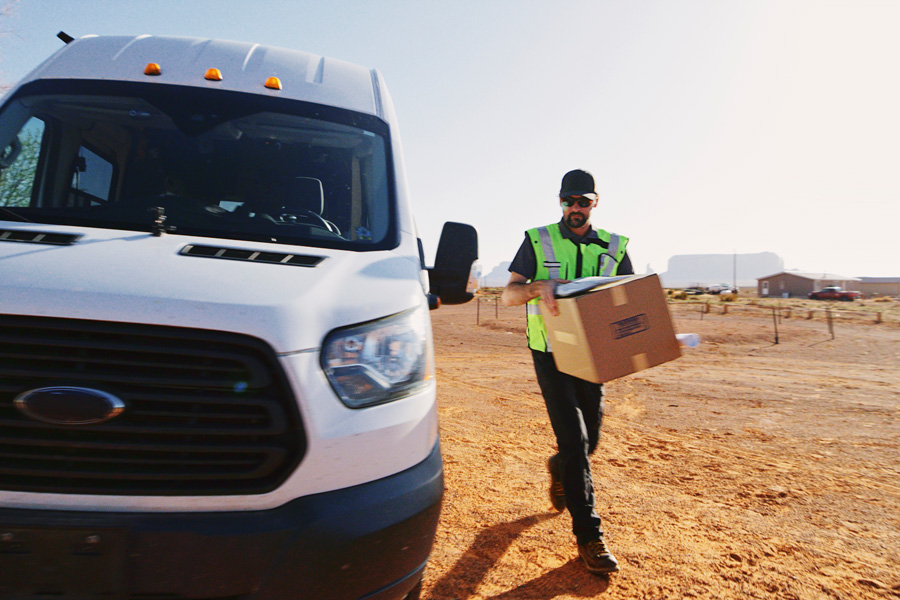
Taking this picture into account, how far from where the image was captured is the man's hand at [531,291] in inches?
116

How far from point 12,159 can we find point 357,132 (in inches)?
59.9

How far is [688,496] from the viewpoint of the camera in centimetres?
420

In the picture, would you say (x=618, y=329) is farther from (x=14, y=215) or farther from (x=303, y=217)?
(x=14, y=215)

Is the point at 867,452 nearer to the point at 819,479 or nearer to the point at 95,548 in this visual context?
the point at 819,479

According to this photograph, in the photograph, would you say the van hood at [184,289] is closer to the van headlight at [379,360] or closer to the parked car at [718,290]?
the van headlight at [379,360]

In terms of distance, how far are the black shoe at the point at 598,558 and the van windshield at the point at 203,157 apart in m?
1.95

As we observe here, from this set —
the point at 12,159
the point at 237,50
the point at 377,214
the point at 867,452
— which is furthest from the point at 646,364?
the point at 867,452

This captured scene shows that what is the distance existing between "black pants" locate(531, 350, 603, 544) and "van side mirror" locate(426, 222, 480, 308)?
0.86 meters

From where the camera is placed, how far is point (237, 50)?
3.08 m

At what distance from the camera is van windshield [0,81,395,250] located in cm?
247

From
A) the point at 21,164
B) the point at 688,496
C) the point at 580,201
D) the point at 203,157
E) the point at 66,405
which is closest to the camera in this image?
the point at 66,405

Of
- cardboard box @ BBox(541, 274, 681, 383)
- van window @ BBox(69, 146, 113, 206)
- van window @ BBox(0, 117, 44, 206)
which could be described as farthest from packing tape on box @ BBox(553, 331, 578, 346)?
van window @ BBox(0, 117, 44, 206)

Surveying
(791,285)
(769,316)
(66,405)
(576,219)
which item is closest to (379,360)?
(66,405)

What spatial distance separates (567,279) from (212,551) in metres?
2.57
